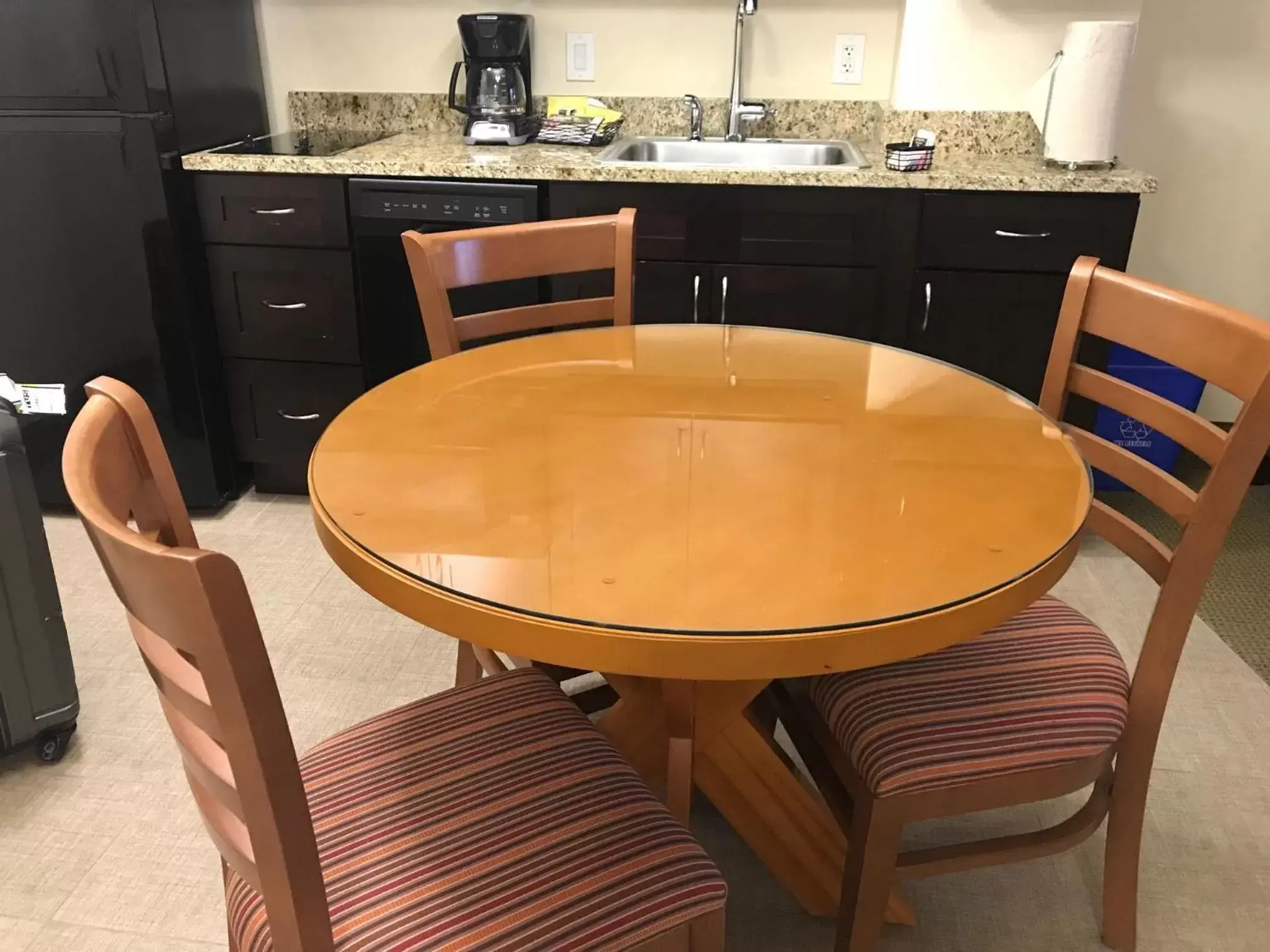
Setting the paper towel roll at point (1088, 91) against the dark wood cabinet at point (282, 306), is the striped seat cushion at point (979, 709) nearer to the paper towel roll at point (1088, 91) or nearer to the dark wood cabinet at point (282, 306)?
the paper towel roll at point (1088, 91)

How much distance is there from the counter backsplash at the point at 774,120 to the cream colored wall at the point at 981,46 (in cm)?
4

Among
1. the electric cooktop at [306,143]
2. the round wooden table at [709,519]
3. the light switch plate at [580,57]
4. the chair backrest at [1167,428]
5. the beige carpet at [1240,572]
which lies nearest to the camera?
the round wooden table at [709,519]

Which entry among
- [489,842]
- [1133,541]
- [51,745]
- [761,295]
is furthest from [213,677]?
[761,295]

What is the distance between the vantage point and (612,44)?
9.41ft

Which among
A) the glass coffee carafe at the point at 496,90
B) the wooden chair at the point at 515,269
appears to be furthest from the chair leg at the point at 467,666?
the glass coffee carafe at the point at 496,90

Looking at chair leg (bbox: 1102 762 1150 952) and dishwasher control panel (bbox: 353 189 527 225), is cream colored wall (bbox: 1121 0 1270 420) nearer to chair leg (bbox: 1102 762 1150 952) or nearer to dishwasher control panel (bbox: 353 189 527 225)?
dishwasher control panel (bbox: 353 189 527 225)

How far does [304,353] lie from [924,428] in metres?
1.89

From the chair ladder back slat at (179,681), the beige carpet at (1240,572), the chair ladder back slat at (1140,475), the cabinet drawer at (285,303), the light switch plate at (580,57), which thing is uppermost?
the light switch plate at (580,57)

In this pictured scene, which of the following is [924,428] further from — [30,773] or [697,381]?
[30,773]

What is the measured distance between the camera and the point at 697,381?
144cm

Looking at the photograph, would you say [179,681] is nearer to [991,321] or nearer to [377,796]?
[377,796]

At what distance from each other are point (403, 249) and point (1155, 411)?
68.6 inches

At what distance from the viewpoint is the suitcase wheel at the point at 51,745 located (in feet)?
5.99

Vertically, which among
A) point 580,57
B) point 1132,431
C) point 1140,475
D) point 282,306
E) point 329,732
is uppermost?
point 580,57
